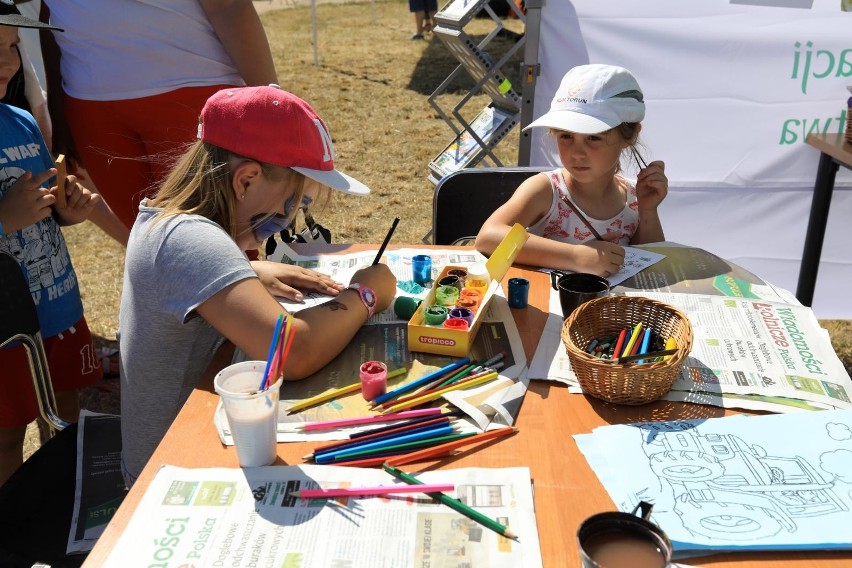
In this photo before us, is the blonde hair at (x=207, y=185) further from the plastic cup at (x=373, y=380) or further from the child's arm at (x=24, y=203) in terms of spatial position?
the child's arm at (x=24, y=203)

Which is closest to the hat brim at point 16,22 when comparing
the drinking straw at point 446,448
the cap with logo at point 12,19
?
the cap with logo at point 12,19

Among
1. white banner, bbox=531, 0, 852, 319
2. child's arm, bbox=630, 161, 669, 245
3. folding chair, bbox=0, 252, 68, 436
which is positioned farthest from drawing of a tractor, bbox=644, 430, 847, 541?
white banner, bbox=531, 0, 852, 319

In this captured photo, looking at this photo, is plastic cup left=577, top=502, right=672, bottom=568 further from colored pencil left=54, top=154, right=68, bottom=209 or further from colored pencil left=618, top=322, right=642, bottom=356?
colored pencil left=54, top=154, right=68, bottom=209

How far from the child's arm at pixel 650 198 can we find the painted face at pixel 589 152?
4.6 inches

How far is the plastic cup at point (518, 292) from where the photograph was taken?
168 centimetres

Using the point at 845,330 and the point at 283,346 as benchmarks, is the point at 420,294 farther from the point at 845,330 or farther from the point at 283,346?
the point at 845,330

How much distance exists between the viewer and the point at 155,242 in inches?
55.2

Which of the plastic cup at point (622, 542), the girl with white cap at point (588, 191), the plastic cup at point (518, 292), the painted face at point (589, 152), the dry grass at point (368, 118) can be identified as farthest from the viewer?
the dry grass at point (368, 118)

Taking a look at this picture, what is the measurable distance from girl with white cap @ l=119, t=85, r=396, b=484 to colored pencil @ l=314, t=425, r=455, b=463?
26 cm

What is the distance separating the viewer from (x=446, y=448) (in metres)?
1.16

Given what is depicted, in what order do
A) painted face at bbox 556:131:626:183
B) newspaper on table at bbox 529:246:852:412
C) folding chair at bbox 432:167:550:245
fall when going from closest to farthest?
newspaper on table at bbox 529:246:852:412 < painted face at bbox 556:131:626:183 < folding chair at bbox 432:167:550:245

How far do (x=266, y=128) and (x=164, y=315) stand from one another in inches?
16.8

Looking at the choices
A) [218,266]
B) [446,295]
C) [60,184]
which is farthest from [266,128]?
[60,184]

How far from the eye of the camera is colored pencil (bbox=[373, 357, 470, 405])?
4.24ft
